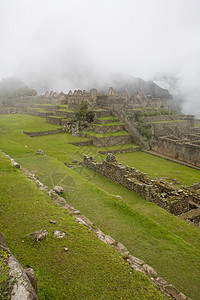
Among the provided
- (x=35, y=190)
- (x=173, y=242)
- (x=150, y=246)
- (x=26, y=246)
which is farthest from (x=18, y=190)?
(x=173, y=242)

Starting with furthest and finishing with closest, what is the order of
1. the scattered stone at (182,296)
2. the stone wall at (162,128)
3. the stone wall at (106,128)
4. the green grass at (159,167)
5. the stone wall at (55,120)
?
the stone wall at (55,120), the stone wall at (162,128), the stone wall at (106,128), the green grass at (159,167), the scattered stone at (182,296)

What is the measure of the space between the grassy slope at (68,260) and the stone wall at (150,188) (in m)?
5.29

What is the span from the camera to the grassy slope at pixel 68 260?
4.48 meters

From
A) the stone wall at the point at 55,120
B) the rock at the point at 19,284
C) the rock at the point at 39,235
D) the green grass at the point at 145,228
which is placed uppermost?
the stone wall at the point at 55,120

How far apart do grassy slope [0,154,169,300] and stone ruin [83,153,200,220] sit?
5.31 m

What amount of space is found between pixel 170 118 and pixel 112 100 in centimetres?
1118

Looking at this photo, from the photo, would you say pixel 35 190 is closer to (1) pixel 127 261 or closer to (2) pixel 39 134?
(1) pixel 127 261

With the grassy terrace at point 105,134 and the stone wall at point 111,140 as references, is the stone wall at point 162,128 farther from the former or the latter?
the grassy terrace at point 105,134

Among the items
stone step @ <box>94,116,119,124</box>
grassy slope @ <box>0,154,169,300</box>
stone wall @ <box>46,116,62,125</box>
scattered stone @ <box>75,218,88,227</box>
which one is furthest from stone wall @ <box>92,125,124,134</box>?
scattered stone @ <box>75,218,88,227</box>

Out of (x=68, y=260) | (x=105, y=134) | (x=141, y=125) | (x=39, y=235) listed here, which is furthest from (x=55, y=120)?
(x=68, y=260)

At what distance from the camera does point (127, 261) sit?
557cm

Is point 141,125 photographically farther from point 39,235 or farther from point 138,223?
point 39,235

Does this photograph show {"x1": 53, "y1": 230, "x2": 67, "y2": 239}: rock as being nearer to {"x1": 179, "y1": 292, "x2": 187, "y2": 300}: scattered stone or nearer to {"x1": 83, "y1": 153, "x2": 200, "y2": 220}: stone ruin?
{"x1": 179, "y1": 292, "x2": 187, "y2": 300}: scattered stone

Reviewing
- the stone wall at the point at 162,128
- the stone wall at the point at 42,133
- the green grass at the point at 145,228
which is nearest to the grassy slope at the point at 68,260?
the green grass at the point at 145,228
